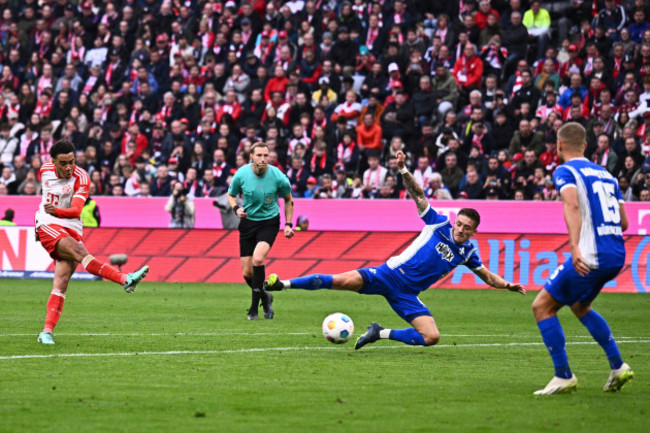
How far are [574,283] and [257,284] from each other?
274 inches

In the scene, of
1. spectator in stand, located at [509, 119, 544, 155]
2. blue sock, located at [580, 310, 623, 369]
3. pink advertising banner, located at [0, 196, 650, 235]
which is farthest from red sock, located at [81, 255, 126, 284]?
spectator in stand, located at [509, 119, 544, 155]

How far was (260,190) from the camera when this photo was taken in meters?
14.7

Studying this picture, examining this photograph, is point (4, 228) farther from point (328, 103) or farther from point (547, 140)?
point (547, 140)

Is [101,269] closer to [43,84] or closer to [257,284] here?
[257,284]

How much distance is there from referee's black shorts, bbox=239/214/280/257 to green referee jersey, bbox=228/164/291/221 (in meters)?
0.07

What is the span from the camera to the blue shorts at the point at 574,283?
7.94 m

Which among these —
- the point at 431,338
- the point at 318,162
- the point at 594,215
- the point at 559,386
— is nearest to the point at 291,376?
the point at 431,338

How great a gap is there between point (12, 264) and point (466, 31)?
12.2m

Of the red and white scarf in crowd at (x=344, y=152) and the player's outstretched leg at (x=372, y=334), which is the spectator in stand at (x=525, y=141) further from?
the player's outstretched leg at (x=372, y=334)

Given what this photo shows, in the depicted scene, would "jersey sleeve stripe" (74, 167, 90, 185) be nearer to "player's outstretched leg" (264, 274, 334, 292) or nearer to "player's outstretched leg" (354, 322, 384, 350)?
"player's outstretched leg" (264, 274, 334, 292)

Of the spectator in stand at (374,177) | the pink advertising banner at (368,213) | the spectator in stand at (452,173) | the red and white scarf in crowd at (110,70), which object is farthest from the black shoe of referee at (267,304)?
the red and white scarf in crowd at (110,70)

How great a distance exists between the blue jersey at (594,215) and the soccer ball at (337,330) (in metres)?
3.68

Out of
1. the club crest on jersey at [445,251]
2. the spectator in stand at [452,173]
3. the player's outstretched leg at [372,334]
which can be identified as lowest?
the spectator in stand at [452,173]

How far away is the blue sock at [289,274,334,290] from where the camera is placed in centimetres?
1055
